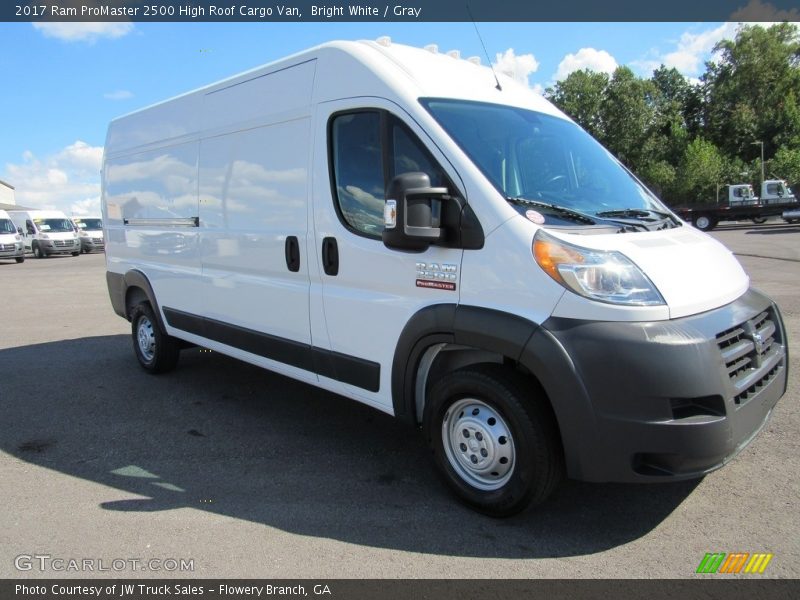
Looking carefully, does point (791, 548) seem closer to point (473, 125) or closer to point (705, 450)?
point (705, 450)

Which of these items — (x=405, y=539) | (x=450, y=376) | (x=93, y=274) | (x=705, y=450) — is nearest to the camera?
(x=705, y=450)

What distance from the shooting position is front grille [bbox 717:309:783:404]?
9.40ft

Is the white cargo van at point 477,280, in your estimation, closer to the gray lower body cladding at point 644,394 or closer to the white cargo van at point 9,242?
the gray lower body cladding at point 644,394

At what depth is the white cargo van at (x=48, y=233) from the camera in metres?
27.8

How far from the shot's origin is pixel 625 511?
3.31 meters

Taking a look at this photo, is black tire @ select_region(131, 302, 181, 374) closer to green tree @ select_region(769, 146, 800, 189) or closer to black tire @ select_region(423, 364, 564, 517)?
black tire @ select_region(423, 364, 564, 517)

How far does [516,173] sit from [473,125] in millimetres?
386

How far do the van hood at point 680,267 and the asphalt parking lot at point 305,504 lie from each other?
45.3 inches

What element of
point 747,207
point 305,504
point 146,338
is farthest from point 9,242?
point 747,207

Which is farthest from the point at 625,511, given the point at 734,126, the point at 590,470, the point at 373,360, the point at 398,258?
the point at 734,126

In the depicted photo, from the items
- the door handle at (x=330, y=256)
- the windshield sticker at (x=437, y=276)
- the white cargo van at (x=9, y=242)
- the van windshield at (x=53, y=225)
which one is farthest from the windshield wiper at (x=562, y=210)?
the van windshield at (x=53, y=225)

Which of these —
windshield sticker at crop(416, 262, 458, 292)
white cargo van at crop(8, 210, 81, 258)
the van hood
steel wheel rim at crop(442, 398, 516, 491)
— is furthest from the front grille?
white cargo van at crop(8, 210, 81, 258)

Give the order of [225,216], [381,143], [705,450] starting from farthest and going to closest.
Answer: [225,216]
[381,143]
[705,450]
